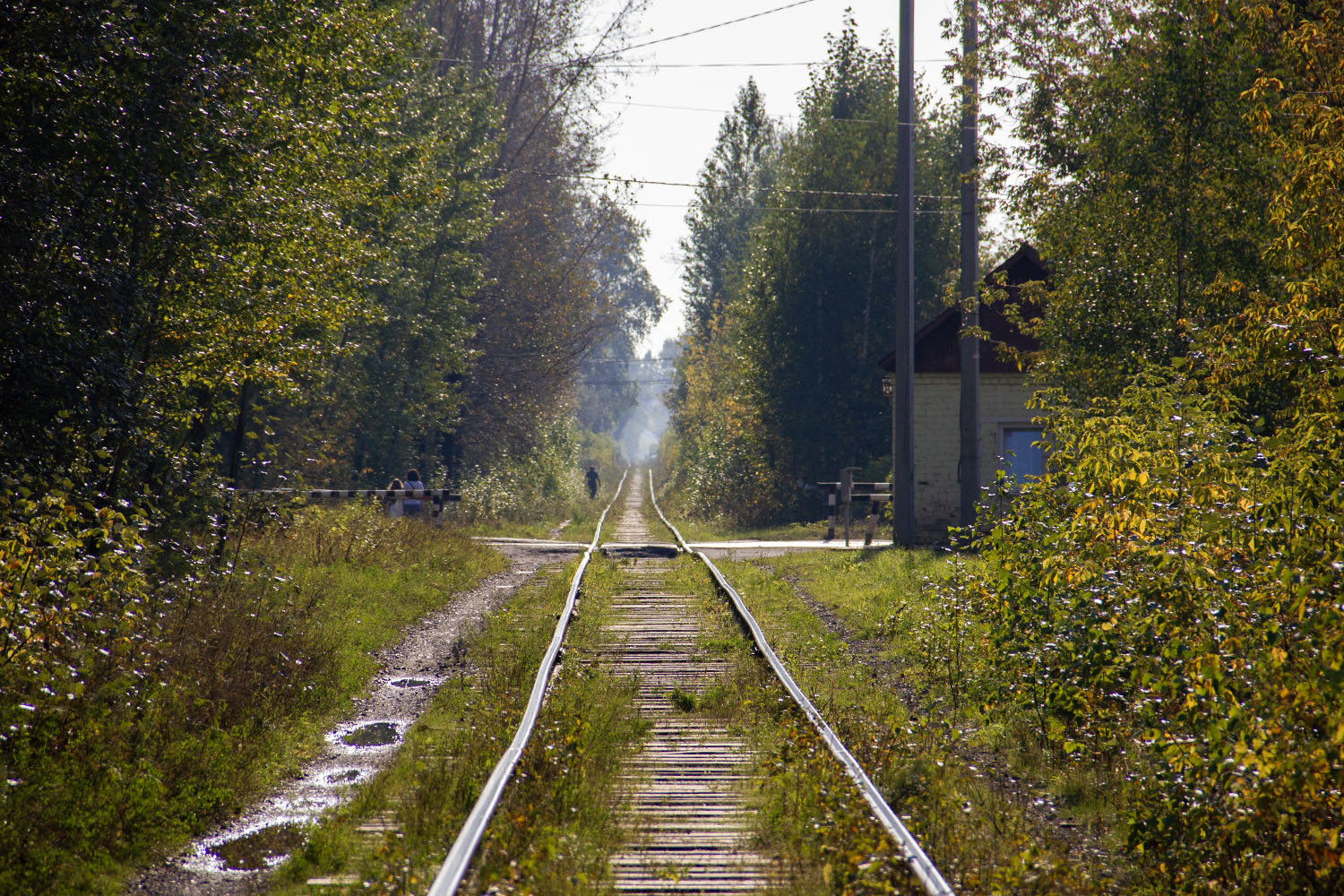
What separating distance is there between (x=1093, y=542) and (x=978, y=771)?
184 centimetres

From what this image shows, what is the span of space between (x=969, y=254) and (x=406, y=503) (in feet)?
45.3

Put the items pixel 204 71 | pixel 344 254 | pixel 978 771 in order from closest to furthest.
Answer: pixel 978 771, pixel 204 71, pixel 344 254

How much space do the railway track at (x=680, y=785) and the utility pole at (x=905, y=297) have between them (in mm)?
8861

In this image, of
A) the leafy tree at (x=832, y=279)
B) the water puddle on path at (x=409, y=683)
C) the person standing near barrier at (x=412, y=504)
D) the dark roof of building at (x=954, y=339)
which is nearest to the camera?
the water puddle on path at (x=409, y=683)

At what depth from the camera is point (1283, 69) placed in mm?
Result: 11898

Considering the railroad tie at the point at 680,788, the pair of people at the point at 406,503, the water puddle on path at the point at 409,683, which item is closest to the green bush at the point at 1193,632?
the railroad tie at the point at 680,788

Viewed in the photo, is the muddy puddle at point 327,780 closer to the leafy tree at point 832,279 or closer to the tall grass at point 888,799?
the tall grass at point 888,799

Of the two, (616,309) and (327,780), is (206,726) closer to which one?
(327,780)

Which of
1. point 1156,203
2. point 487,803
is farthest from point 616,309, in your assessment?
point 487,803

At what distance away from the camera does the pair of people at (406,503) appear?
2375cm

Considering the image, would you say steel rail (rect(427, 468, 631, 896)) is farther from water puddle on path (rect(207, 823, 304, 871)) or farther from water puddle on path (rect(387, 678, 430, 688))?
water puddle on path (rect(387, 678, 430, 688))

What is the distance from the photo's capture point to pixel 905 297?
66.0 ft

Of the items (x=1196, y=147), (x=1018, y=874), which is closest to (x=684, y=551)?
(x=1196, y=147)

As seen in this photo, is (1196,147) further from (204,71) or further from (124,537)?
(124,537)
